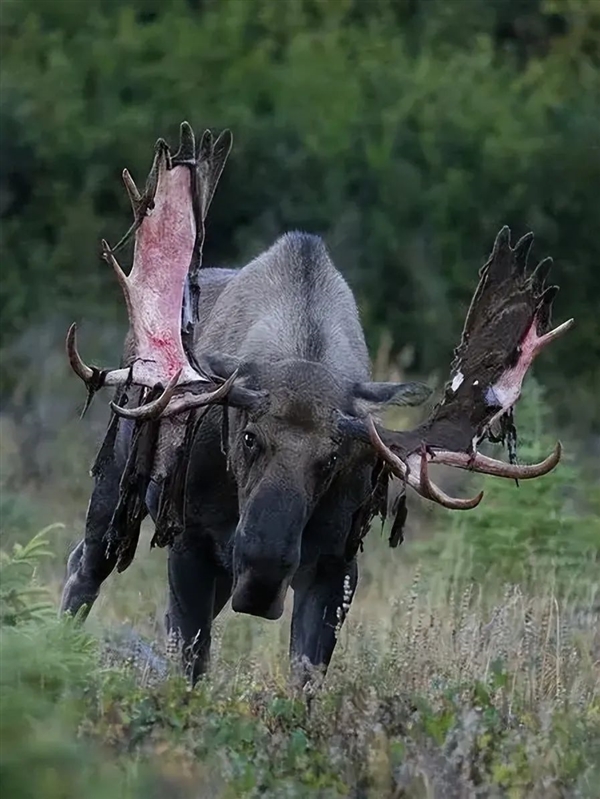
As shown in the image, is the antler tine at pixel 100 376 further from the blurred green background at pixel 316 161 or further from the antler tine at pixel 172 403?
the blurred green background at pixel 316 161

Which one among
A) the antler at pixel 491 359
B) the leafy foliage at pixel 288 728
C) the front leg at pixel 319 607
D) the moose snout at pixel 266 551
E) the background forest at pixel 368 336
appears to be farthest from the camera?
the front leg at pixel 319 607

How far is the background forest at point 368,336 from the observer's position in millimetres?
5754

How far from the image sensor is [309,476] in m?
7.66

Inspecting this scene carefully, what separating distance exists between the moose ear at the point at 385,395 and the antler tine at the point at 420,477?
0.25 metres

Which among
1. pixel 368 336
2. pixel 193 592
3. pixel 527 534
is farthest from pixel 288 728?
pixel 368 336

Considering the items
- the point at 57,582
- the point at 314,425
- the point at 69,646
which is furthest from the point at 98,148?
the point at 69,646

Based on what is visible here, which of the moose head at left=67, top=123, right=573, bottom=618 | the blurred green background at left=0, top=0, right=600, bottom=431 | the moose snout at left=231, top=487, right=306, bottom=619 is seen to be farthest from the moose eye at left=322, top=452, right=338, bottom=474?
the blurred green background at left=0, top=0, right=600, bottom=431

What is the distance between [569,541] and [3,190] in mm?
9461

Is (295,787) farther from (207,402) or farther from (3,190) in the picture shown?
(3,190)

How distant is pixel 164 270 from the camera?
7820mm

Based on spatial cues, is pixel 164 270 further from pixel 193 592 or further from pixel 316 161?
pixel 316 161

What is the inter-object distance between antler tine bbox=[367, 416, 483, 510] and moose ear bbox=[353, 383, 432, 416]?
247 millimetres

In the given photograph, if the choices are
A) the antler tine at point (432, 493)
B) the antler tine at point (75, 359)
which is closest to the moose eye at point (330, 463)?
the antler tine at point (432, 493)

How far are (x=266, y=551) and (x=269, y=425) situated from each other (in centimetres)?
68
